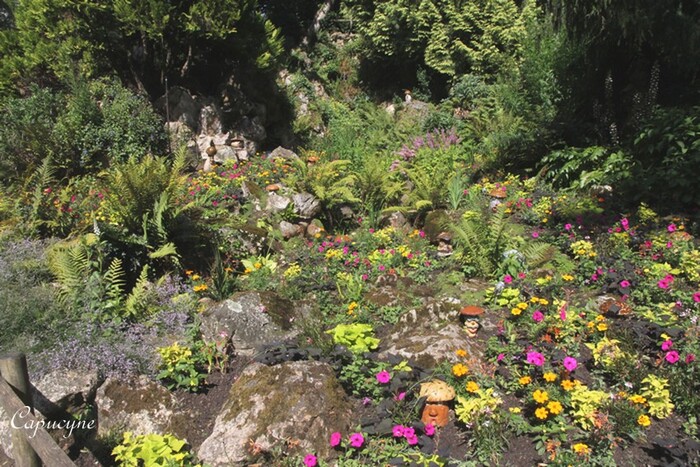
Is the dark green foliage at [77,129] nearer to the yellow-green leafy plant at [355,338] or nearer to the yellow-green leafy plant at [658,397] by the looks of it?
the yellow-green leafy plant at [355,338]

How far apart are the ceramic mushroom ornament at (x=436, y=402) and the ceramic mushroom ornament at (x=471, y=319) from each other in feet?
2.84

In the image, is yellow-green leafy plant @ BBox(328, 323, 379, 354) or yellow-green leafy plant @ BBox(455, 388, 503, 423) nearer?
yellow-green leafy plant @ BBox(455, 388, 503, 423)

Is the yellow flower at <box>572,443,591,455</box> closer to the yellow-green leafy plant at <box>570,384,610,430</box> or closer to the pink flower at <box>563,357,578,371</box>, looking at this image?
the yellow-green leafy plant at <box>570,384,610,430</box>

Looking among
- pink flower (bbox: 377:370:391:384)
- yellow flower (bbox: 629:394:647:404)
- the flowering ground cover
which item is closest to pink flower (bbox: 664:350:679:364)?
the flowering ground cover

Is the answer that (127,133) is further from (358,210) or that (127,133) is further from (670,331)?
(670,331)

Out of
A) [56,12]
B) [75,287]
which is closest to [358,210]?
[75,287]

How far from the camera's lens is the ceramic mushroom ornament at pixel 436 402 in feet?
10.4

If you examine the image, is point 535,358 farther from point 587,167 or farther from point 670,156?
point 587,167

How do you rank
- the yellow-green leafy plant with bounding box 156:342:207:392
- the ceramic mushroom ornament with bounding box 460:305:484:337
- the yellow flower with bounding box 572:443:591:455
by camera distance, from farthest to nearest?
the ceramic mushroom ornament with bounding box 460:305:484:337
the yellow-green leafy plant with bounding box 156:342:207:392
the yellow flower with bounding box 572:443:591:455

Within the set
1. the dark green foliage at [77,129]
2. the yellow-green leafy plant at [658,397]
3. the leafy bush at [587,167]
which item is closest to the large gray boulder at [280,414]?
the yellow-green leafy plant at [658,397]

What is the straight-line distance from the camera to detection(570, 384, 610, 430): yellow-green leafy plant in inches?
113

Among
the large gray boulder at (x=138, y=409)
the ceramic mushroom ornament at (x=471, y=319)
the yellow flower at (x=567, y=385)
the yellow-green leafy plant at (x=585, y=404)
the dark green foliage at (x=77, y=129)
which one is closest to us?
the yellow-green leafy plant at (x=585, y=404)

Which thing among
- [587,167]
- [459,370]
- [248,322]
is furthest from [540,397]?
[587,167]

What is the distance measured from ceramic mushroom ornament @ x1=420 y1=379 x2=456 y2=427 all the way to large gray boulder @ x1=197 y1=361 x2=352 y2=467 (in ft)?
1.82
